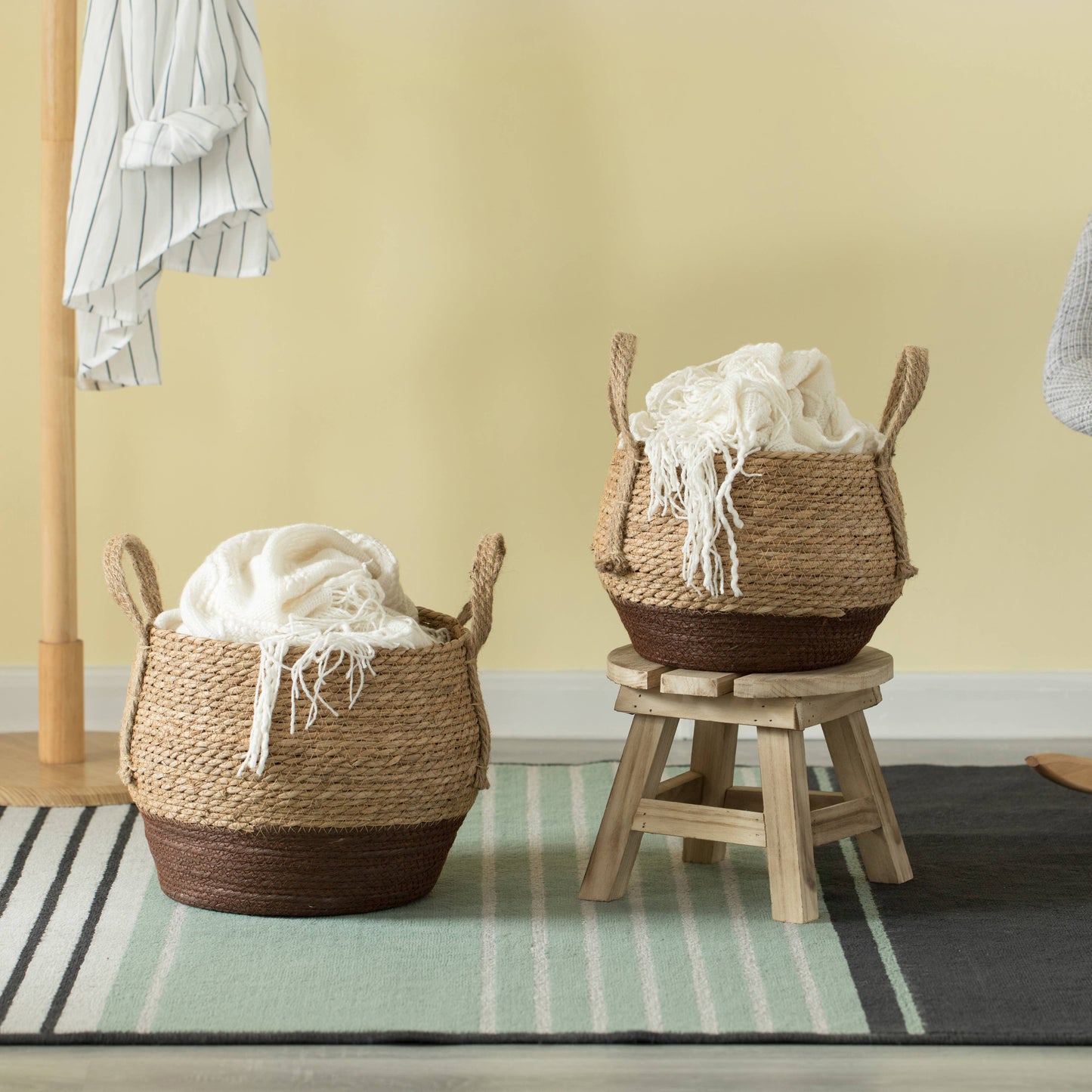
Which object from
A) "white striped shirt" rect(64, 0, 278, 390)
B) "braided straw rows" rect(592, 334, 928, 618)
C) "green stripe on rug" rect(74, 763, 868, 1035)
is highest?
"white striped shirt" rect(64, 0, 278, 390)

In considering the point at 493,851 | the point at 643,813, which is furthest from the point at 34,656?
the point at 643,813

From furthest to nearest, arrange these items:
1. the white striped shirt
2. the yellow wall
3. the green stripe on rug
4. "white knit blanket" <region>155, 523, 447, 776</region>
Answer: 1. the yellow wall
2. the white striped shirt
3. "white knit blanket" <region>155, 523, 447, 776</region>
4. the green stripe on rug

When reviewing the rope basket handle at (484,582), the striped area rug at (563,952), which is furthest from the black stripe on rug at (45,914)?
the rope basket handle at (484,582)

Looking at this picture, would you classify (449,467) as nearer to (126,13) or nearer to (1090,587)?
(126,13)

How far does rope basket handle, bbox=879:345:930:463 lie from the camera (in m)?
1.45

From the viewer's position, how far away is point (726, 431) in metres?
1.38

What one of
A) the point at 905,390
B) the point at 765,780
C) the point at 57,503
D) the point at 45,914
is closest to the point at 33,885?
the point at 45,914

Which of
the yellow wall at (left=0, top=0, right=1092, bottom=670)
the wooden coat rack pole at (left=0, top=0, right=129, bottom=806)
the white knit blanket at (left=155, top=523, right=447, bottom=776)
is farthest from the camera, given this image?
the yellow wall at (left=0, top=0, right=1092, bottom=670)

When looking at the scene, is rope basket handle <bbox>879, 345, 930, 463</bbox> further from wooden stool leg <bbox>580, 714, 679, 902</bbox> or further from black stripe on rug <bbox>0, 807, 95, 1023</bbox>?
black stripe on rug <bbox>0, 807, 95, 1023</bbox>

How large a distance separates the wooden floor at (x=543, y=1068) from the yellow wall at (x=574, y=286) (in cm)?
110

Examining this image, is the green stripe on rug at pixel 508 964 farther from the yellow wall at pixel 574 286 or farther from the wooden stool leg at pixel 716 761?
the yellow wall at pixel 574 286

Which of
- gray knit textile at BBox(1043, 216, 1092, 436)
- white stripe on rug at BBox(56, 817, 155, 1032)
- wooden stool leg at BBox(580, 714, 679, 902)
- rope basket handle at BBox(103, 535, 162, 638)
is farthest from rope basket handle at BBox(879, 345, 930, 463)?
white stripe on rug at BBox(56, 817, 155, 1032)

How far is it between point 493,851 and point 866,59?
4.31 feet

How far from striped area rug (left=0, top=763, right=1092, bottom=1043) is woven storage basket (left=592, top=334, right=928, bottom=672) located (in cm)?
28
